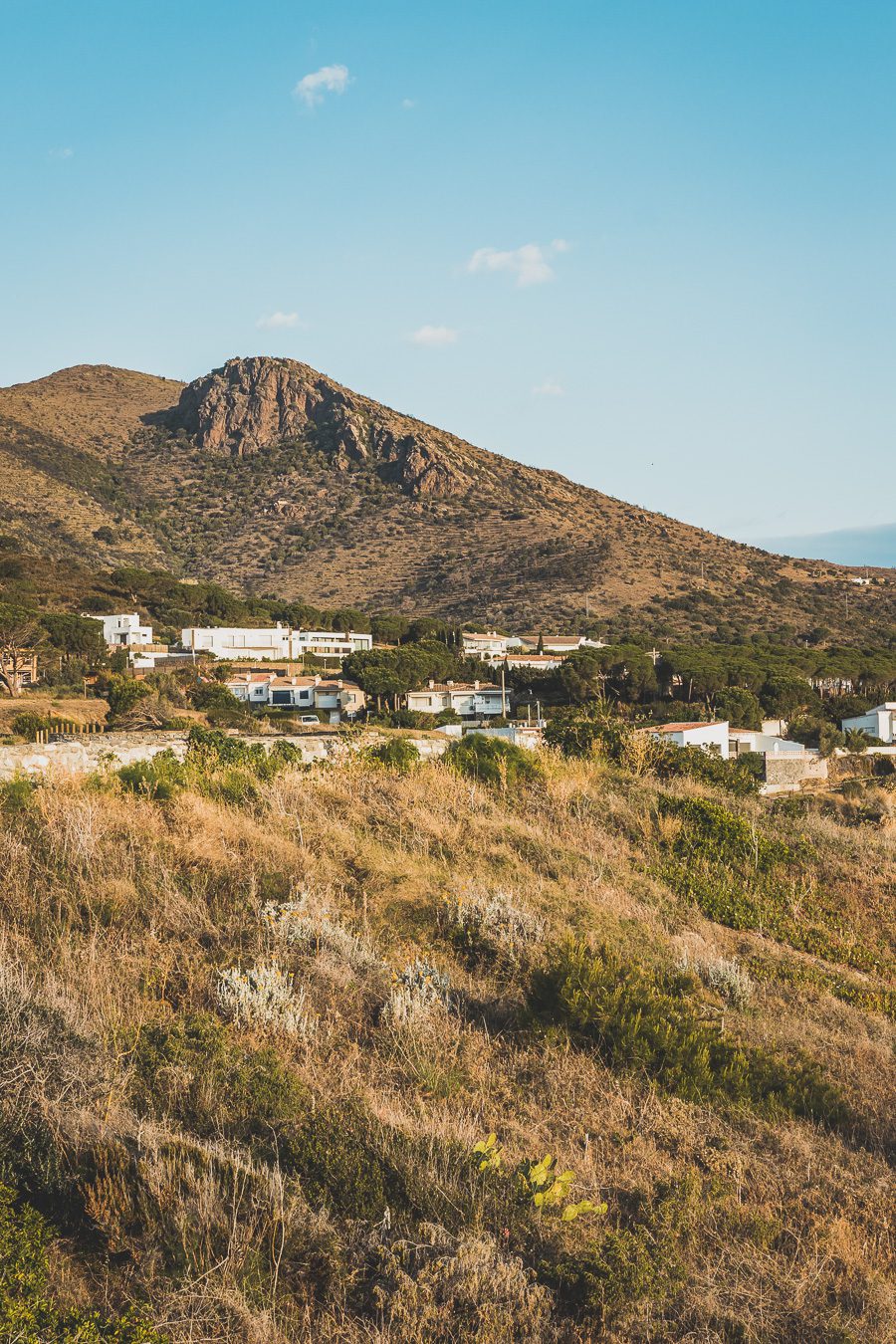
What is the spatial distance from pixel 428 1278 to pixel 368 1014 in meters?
1.76

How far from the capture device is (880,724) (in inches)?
1625

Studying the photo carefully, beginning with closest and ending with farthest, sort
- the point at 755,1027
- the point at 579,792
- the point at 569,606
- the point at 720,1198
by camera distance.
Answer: the point at 720,1198, the point at 755,1027, the point at 579,792, the point at 569,606

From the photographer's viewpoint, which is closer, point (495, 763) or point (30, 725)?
point (495, 763)

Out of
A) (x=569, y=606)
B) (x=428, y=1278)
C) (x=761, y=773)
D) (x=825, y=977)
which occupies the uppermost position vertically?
(x=569, y=606)

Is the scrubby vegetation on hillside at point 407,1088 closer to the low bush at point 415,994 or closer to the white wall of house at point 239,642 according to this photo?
the low bush at point 415,994

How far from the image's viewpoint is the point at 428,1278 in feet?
9.02

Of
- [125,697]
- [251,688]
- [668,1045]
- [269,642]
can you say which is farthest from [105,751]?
[269,642]

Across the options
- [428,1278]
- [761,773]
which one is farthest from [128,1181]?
[761,773]

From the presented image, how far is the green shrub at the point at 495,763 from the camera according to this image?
30.5 feet

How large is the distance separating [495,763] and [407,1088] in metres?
5.71

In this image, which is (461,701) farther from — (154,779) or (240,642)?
(154,779)

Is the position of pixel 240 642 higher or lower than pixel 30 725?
higher

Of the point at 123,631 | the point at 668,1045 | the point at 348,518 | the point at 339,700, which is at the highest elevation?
the point at 348,518

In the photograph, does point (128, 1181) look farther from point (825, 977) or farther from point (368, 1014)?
point (825, 977)
